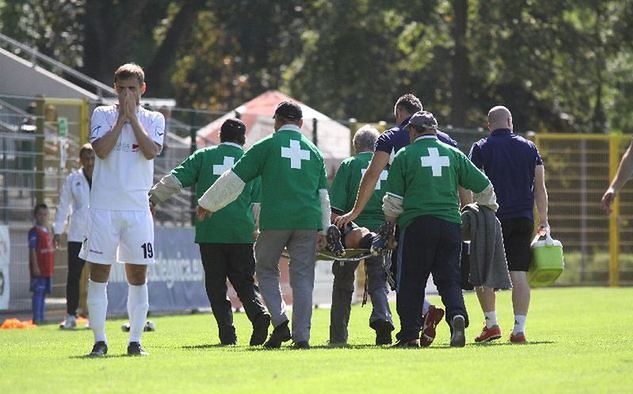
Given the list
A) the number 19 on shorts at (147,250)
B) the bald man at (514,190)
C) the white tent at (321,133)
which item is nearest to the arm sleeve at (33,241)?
the white tent at (321,133)

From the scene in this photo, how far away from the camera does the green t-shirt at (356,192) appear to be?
14.9m

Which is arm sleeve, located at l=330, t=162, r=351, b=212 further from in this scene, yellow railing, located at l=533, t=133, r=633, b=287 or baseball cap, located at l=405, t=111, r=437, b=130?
yellow railing, located at l=533, t=133, r=633, b=287

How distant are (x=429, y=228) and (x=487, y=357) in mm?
1699

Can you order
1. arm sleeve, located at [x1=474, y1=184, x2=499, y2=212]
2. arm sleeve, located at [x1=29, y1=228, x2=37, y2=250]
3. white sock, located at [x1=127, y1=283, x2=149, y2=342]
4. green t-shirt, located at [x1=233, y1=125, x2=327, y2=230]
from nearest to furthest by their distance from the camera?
white sock, located at [x1=127, y1=283, x2=149, y2=342] → green t-shirt, located at [x1=233, y1=125, x2=327, y2=230] → arm sleeve, located at [x1=474, y1=184, x2=499, y2=212] → arm sleeve, located at [x1=29, y1=228, x2=37, y2=250]

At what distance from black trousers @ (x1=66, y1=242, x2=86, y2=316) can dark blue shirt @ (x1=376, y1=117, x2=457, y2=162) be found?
21.7 feet

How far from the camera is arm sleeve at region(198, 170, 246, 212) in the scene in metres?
13.3

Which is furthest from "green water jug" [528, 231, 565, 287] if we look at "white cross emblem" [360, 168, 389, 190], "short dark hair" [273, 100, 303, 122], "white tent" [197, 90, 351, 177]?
"white tent" [197, 90, 351, 177]

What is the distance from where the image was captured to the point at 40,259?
21188 mm

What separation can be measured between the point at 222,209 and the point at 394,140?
1.61 meters

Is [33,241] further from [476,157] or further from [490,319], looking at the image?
[490,319]

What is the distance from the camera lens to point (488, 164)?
15.0 meters

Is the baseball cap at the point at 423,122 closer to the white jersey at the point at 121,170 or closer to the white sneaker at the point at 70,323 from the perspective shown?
the white jersey at the point at 121,170

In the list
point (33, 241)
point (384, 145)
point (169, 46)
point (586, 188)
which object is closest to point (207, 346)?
point (384, 145)

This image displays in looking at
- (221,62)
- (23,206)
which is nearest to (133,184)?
(23,206)
